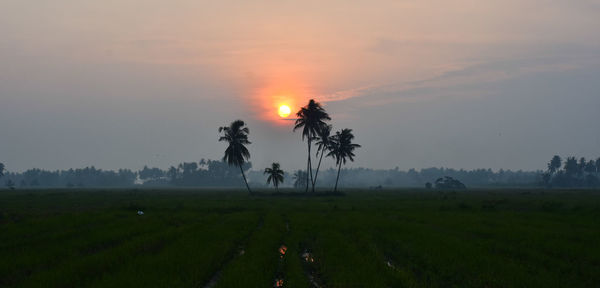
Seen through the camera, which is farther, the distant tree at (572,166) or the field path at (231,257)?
the distant tree at (572,166)

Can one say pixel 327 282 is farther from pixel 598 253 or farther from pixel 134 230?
pixel 134 230

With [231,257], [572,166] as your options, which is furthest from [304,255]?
[572,166]

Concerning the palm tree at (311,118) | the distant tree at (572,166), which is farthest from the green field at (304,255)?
the distant tree at (572,166)

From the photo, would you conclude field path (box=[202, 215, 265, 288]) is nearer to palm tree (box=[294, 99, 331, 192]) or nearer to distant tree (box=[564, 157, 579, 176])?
palm tree (box=[294, 99, 331, 192])

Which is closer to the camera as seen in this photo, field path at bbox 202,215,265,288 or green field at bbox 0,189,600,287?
green field at bbox 0,189,600,287

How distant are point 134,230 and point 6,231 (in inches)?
280

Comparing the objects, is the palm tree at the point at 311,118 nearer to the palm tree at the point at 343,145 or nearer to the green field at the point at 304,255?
the palm tree at the point at 343,145

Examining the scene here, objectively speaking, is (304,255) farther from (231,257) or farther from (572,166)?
(572,166)

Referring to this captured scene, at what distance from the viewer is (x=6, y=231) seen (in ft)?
70.4

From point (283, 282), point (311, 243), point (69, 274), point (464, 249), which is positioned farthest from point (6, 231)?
point (464, 249)

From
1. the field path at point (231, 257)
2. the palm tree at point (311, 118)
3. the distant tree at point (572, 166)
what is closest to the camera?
the field path at point (231, 257)

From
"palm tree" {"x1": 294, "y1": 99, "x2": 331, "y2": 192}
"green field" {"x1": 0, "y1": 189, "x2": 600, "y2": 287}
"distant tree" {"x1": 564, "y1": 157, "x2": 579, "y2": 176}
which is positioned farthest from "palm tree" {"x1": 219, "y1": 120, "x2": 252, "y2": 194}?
"distant tree" {"x1": 564, "y1": 157, "x2": 579, "y2": 176}

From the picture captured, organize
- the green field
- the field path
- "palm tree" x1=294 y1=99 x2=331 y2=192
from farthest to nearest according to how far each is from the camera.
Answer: "palm tree" x1=294 y1=99 x2=331 y2=192 → the field path → the green field

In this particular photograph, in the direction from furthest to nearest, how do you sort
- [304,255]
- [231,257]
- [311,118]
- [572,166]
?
[572,166]
[311,118]
[304,255]
[231,257]
